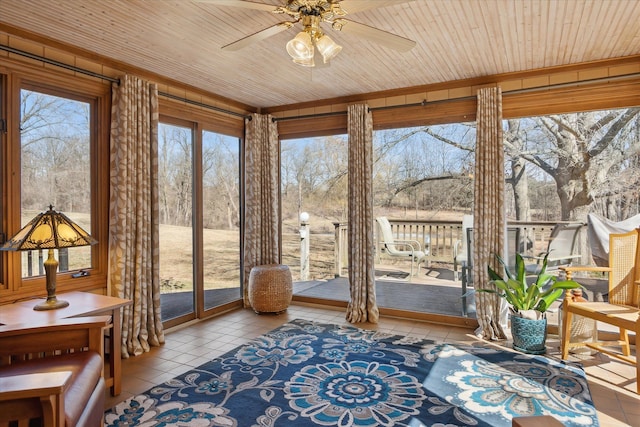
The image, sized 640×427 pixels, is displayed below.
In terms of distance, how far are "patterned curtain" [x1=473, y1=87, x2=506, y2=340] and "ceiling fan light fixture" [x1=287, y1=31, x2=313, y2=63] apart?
240 centimetres

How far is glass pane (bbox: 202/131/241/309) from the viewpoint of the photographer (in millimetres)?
4691

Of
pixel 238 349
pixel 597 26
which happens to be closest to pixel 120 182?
pixel 238 349

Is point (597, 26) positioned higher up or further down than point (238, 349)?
higher up

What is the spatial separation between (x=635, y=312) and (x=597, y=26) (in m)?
2.23

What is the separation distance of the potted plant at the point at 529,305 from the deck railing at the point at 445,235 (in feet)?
1.82

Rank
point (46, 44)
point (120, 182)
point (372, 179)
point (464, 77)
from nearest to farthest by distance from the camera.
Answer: point (46, 44)
point (120, 182)
point (464, 77)
point (372, 179)

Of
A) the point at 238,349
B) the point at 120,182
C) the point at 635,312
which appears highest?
the point at 120,182

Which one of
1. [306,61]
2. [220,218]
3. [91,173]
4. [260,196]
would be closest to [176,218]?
[220,218]

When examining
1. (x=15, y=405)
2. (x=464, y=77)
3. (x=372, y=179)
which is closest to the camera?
(x=15, y=405)

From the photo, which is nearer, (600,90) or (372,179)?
(600,90)

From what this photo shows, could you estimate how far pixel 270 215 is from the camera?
5.13m

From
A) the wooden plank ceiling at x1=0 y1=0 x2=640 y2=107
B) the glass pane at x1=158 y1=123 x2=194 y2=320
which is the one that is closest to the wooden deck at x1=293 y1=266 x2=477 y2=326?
the glass pane at x1=158 y1=123 x2=194 y2=320

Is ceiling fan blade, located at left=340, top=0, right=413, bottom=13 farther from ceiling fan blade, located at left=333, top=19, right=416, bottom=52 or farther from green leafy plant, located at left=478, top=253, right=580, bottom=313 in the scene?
green leafy plant, located at left=478, top=253, right=580, bottom=313

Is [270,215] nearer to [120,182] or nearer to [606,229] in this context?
[120,182]
